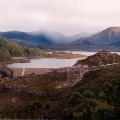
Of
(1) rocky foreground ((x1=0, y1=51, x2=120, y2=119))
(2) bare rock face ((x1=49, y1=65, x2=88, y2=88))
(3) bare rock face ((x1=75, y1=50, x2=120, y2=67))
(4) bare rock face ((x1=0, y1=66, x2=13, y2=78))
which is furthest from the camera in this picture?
(4) bare rock face ((x1=0, y1=66, x2=13, y2=78))

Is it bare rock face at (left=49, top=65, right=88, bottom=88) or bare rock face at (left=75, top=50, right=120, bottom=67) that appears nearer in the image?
bare rock face at (left=49, top=65, right=88, bottom=88)

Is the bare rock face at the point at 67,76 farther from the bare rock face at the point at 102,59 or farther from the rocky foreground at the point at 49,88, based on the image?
the bare rock face at the point at 102,59

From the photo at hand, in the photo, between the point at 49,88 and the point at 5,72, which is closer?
the point at 49,88

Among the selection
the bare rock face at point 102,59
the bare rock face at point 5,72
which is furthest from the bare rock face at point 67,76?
the bare rock face at point 5,72

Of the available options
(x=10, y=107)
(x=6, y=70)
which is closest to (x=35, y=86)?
(x=10, y=107)

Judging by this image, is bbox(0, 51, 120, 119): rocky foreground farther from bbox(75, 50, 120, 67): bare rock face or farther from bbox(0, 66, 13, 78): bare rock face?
bbox(0, 66, 13, 78): bare rock face

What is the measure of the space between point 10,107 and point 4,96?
9176mm

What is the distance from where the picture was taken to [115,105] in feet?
345

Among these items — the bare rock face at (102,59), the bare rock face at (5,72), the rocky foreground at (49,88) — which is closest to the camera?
the rocky foreground at (49,88)

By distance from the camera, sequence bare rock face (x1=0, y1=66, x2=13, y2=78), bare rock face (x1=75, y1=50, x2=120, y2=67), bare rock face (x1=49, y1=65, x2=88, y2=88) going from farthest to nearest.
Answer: bare rock face (x1=0, y1=66, x2=13, y2=78)
bare rock face (x1=75, y1=50, x2=120, y2=67)
bare rock face (x1=49, y1=65, x2=88, y2=88)

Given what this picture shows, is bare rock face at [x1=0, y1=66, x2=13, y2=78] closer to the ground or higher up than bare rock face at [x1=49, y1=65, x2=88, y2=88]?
closer to the ground

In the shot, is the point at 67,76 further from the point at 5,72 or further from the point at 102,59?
the point at 5,72

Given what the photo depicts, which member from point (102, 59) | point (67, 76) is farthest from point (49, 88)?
point (102, 59)

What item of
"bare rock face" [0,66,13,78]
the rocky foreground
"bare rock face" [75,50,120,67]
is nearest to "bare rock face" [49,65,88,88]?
the rocky foreground
